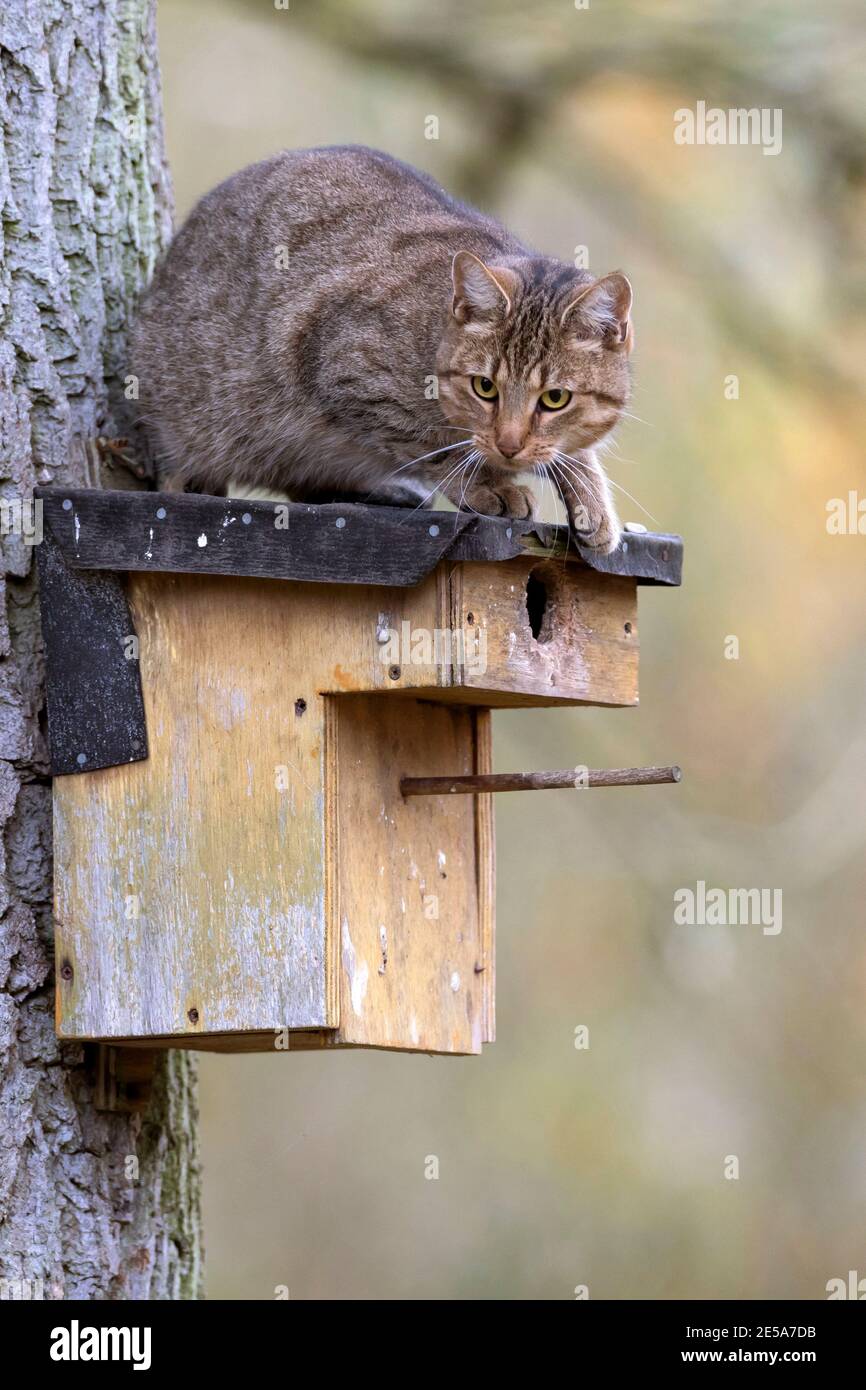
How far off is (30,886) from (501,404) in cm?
148

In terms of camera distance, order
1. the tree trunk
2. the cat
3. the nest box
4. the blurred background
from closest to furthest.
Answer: the nest box, the tree trunk, the cat, the blurred background

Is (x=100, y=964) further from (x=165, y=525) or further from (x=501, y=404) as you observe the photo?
(x=501, y=404)

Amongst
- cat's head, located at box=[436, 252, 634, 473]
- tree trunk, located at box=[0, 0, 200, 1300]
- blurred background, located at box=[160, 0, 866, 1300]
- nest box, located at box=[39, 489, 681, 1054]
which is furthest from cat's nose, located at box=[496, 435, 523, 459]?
blurred background, located at box=[160, 0, 866, 1300]

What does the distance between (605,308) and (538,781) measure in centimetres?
113

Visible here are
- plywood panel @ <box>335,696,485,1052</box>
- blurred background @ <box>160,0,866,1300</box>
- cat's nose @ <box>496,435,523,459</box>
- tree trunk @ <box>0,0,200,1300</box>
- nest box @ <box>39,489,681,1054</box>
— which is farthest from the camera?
blurred background @ <box>160,0,866,1300</box>

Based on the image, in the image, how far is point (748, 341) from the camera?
6.20m

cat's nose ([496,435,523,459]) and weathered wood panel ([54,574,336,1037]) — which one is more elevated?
cat's nose ([496,435,523,459])

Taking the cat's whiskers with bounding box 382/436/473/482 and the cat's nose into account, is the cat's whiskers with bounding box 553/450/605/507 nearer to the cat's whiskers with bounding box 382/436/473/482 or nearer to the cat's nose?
the cat's nose

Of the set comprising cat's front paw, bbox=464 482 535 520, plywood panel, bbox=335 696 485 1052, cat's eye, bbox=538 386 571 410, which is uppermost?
cat's eye, bbox=538 386 571 410

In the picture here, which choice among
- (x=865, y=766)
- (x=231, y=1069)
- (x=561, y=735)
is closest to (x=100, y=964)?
(x=561, y=735)

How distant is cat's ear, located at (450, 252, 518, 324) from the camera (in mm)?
4195

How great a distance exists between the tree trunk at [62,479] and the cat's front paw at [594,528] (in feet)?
3.76

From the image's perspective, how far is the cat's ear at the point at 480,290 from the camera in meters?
4.20

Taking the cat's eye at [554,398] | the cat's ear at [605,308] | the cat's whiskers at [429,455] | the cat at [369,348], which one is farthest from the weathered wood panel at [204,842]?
the cat's ear at [605,308]
